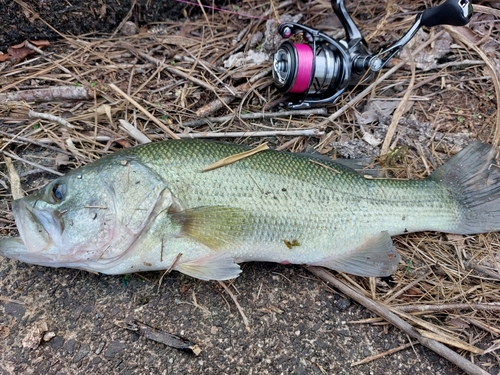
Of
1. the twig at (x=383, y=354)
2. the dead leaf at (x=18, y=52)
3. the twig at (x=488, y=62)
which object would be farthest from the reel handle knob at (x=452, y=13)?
the dead leaf at (x=18, y=52)

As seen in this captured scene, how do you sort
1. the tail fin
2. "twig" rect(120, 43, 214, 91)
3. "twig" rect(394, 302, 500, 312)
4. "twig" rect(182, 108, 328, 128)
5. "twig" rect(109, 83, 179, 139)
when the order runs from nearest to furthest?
"twig" rect(394, 302, 500, 312) → the tail fin → "twig" rect(109, 83, 179, 139) → "twig" rect(182, 108, 328, 128) → "twig" rect(120, 43, 214, 91)

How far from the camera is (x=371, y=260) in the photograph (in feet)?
8.66

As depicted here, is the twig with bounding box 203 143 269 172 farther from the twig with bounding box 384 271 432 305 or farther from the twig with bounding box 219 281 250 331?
the twig with bounding box 384 271 432 305

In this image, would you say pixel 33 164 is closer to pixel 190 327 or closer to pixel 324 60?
pixel 190 327

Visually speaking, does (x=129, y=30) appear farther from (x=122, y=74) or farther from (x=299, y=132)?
(x=299, y=132)

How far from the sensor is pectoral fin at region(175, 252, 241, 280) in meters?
2.42

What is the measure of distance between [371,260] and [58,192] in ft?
7.30

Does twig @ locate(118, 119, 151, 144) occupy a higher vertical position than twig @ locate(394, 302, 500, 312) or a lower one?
higher

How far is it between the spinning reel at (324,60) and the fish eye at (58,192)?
1.96m

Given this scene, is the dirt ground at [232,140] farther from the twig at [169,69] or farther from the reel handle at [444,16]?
the reel handle at [444,16]

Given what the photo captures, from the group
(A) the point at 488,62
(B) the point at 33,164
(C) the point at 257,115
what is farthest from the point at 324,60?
(B) the point at 33,164

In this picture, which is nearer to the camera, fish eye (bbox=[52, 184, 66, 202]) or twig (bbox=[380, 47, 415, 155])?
fish eye (bbox=[52, 184, 66, 202])

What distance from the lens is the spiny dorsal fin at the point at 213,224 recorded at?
2381mm

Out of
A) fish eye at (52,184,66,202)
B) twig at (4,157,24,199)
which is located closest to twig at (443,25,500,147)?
fish eye at (52,184,66,202)
